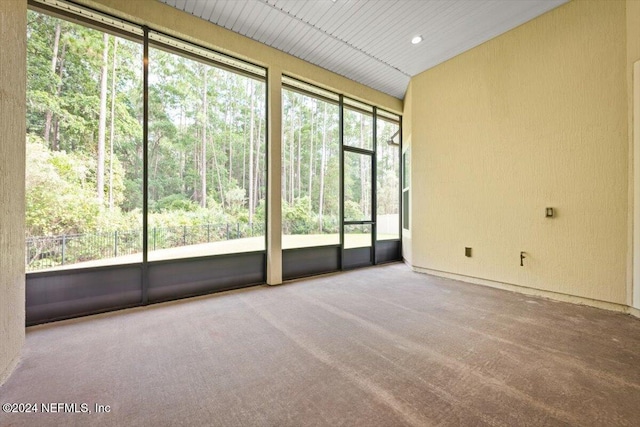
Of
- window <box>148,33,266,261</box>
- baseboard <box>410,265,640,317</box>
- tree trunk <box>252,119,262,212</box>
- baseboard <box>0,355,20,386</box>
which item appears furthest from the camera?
tree trunk <box>252,119,262,212</box>

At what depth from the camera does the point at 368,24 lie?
3734mm

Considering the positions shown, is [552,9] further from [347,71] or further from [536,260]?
[536,260]

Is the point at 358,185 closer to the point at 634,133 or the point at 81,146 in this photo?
the point at 634,133

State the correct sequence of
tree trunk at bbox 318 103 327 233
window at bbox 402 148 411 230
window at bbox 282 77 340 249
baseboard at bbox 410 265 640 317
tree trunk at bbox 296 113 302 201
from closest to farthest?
baseboard at bbox 410 265 640 317 → window at bbox 282 77 340 249 → tree trunk at bbox 296 113 302 201 → tree trunk at bbox 318 103 327 233 → window at bbox 402 148 411 230

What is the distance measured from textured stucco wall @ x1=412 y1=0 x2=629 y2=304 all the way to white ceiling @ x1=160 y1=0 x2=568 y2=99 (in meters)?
0.37

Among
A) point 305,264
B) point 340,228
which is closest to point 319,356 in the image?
point 305,264

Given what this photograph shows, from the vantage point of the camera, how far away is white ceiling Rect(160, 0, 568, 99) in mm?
3342

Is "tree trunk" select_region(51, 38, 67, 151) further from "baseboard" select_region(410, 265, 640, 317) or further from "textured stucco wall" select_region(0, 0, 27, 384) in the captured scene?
"baseboard" select_region(410, 265, 640, 317)

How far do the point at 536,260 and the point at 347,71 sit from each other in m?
4.32

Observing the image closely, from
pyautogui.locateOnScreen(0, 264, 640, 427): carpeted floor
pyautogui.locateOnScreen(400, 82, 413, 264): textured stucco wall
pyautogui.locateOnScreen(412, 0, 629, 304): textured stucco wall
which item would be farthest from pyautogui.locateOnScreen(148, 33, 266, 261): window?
pyautogui.locateOnScreen(412, 0, 629, 304): textured stucco wall

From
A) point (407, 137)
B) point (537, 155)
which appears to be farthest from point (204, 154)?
point (537, 155)

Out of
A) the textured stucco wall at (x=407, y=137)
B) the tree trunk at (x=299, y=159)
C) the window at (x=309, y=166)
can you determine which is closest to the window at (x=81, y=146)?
the window at (x=309, y=166)

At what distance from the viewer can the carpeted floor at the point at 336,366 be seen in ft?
4.96

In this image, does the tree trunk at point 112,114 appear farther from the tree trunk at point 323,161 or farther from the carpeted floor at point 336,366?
the tree trunk at point 323,161
